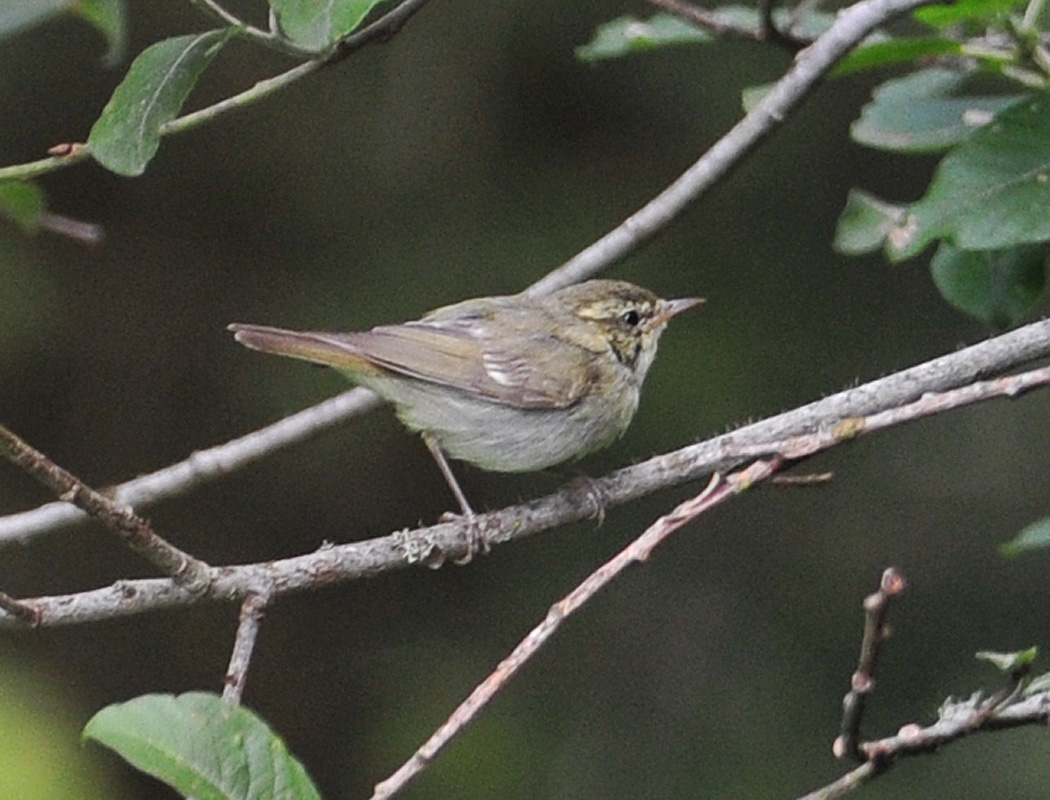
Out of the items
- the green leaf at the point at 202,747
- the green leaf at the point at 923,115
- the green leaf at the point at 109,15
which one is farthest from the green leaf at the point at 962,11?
the green leaf at the point at 202,747

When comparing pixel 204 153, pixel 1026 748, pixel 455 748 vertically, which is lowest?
pixel 1026 748

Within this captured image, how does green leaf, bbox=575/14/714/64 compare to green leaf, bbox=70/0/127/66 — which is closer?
green leaf, bbox=70/0/127/66

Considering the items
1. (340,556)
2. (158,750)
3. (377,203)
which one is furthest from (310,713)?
(158,750)

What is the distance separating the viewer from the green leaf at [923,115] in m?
3.43

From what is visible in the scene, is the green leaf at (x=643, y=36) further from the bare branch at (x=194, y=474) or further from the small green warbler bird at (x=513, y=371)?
the bare branch at (x=194, y=474)

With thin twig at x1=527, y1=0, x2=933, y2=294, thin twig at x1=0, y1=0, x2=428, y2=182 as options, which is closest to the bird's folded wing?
thin twig at x1=527, y1=0, x2=933, y2=294

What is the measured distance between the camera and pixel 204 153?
6.39 metres

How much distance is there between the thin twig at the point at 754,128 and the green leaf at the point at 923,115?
220mm

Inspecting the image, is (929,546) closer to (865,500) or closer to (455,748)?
(865,500)

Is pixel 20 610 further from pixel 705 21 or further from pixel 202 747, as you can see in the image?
pixel 705 21

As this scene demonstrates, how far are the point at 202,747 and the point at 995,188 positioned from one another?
194cm

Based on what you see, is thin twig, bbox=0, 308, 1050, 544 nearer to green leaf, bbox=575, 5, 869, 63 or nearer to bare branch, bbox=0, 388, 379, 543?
bare branch, bbox=0, 388, 379, 543

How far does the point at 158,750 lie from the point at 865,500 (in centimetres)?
515

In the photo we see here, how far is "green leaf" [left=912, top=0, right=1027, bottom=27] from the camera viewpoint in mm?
2955
